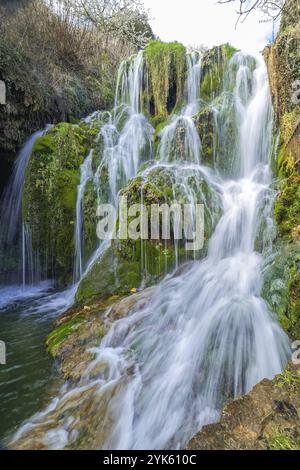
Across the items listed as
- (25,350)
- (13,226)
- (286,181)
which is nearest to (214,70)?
(286,181)

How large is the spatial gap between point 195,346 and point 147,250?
211cm

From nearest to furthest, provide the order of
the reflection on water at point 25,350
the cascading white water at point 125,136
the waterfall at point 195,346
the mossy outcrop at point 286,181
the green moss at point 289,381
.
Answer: the green moss at point 289,381 < the waterfall at point 195,346 < the reflection on water at point 25,350 < the mossy outcrop at point 286,181 < the cascading white water at point 125,136

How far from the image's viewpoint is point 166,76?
909cm

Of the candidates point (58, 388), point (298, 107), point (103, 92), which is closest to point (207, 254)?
point (298, 107)

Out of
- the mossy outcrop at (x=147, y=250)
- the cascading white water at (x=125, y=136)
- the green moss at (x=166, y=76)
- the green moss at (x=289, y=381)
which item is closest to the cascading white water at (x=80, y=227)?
the cascading white water at (x=125, y=136)

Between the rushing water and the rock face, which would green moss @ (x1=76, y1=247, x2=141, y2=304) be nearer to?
the rushing water

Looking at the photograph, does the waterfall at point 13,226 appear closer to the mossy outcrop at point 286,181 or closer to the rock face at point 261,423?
the mossy outcrop at point 286,181

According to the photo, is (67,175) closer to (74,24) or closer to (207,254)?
(207,254)

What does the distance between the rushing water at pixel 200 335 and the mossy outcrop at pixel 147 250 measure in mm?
204

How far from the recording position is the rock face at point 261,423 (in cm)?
191

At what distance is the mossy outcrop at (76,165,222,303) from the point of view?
5.20 m

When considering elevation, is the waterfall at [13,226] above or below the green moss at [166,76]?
below

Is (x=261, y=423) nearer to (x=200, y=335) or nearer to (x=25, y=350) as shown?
(x=200, y=335)

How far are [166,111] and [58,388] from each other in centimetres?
772
